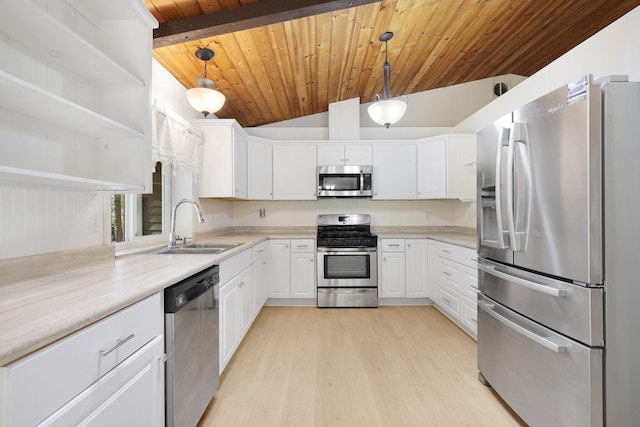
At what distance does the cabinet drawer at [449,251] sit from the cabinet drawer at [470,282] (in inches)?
6.7

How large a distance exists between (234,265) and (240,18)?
5.71 feet

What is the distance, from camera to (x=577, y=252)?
4.14 ft

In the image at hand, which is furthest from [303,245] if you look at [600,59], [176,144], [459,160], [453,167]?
[600,59]

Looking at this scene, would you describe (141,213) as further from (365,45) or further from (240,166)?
(365,45)

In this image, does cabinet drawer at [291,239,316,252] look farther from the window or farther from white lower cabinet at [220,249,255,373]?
the window

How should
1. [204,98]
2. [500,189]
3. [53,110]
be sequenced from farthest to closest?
1. [204,98]
2. [500,189]
3. [53,110]

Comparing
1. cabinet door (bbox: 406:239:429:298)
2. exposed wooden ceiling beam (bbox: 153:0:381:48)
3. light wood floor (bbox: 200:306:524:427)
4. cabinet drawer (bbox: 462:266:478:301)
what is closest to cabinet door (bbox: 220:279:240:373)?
light wood floor (bbox: 200:306:524:427)

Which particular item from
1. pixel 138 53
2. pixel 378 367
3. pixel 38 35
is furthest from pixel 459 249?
pixel 38 35

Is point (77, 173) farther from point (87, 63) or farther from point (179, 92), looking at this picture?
point (179, 92)

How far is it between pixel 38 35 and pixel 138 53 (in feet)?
1.44

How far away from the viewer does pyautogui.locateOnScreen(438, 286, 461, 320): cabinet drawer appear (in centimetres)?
293

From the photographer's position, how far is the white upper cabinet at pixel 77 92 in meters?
Answer: 1.13

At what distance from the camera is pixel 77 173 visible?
1529 millimetres

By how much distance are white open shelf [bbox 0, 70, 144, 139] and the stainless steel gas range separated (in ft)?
8.07
